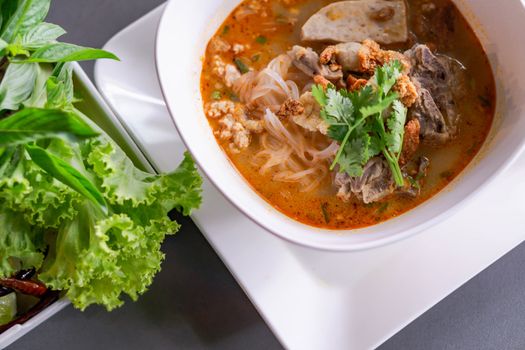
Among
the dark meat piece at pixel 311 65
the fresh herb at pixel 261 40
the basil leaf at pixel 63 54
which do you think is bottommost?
the dark meat piece at pixel 311 65

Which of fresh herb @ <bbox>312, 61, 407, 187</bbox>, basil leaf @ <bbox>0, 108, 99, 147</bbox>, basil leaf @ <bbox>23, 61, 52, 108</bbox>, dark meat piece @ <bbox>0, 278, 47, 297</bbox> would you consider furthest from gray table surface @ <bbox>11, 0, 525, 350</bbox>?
basil leaf @ <bbox>0, 108, 99, 147</bbox>

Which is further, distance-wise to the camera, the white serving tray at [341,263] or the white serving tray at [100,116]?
the white serving tray at [341,263]

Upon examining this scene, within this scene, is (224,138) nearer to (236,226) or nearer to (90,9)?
(236,226)

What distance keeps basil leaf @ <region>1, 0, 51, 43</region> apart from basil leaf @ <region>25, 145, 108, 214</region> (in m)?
0.48

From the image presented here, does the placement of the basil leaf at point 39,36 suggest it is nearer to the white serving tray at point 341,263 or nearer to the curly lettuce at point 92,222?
the curly lettuce at point 92,222

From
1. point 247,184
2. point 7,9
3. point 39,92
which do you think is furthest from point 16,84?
point 247,184

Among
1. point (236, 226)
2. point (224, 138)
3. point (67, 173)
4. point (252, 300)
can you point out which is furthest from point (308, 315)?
point (67, 173)

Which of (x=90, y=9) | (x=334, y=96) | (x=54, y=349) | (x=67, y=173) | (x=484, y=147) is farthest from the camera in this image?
(x=90, y=9)

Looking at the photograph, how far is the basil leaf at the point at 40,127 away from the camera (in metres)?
2.15

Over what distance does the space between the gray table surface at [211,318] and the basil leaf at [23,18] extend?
867 mm

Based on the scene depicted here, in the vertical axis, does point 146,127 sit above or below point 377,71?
below

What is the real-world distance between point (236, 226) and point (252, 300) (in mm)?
348

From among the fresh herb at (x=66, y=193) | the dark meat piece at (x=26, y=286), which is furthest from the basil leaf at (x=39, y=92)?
the dark meat piece at (x=26, y=286)

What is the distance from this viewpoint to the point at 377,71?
2.80 m
